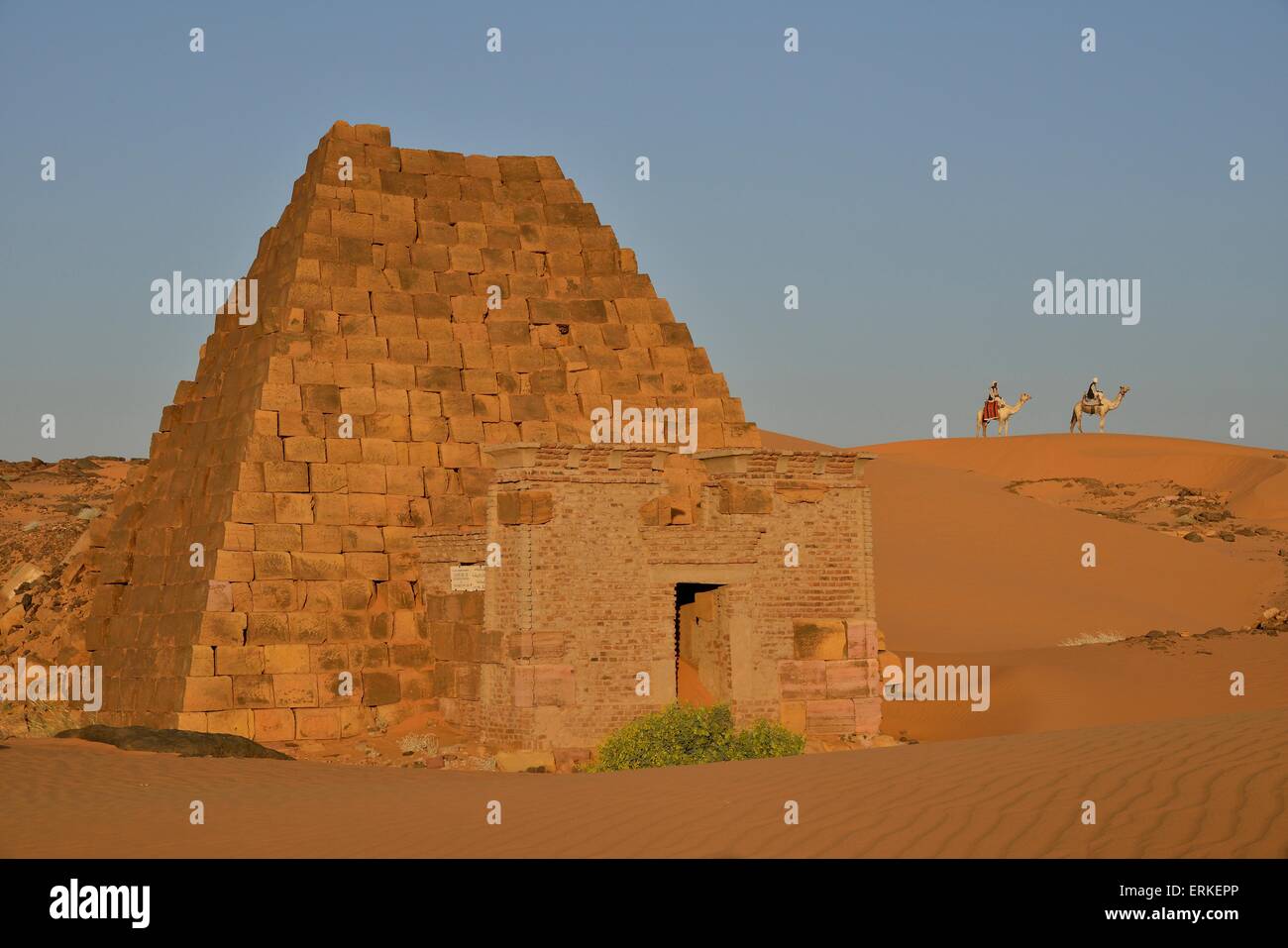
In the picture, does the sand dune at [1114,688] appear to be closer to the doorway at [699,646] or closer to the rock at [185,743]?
the doorway at [699,646]

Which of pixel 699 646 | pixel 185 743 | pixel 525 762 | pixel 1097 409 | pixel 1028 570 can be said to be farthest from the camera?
pixel 1097 409

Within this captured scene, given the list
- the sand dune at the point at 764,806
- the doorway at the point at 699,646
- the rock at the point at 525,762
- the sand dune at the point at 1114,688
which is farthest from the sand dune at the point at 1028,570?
the sand dune at the point at 764,806

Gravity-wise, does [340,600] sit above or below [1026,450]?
below

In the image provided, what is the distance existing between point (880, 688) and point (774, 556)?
3165 mm

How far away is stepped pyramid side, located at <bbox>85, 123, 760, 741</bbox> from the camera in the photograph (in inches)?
811

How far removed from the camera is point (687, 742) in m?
18.0

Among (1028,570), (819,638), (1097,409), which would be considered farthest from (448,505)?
(1097,409)

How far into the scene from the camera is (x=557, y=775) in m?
16.4

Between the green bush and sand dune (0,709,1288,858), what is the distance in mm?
1900

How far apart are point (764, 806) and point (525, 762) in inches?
276

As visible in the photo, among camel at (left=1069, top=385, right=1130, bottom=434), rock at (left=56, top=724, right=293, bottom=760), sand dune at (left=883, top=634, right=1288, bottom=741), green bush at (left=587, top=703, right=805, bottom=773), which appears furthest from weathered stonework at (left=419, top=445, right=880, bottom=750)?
camel at (left=1069, top=385, right=1130, bottom=434)

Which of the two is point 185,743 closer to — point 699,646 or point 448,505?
point 448,505
